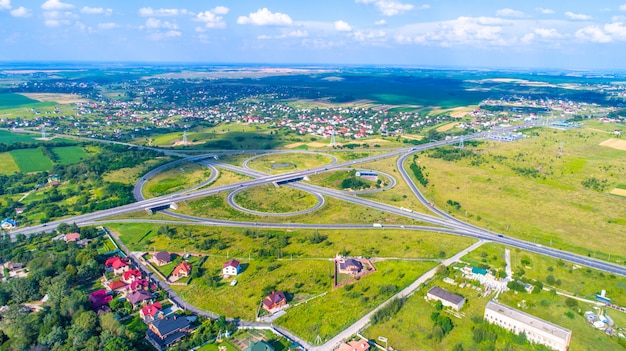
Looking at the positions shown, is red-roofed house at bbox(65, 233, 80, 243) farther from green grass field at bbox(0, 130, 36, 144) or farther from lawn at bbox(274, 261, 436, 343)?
green grass field at bbox(0, 130, 36, 144)

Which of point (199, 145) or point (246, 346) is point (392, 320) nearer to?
point (246, 346)

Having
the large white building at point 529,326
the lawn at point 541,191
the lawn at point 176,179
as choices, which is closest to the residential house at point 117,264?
the lawn at point 176,179

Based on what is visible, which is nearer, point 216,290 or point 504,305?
point 504,305

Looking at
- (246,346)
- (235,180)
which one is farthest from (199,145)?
(246,346)

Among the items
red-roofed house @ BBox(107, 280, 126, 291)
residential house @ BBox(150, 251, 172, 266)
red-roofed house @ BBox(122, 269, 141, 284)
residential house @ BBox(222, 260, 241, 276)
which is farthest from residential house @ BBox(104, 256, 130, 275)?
residential house @ BBox(222, 260, 241, 276)

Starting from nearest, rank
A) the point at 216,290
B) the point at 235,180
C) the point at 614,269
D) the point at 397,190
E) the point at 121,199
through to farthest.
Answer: the point at 216,290
the point at 614,269
the point at 121,199
the point at 397,190
the point at 235,180
